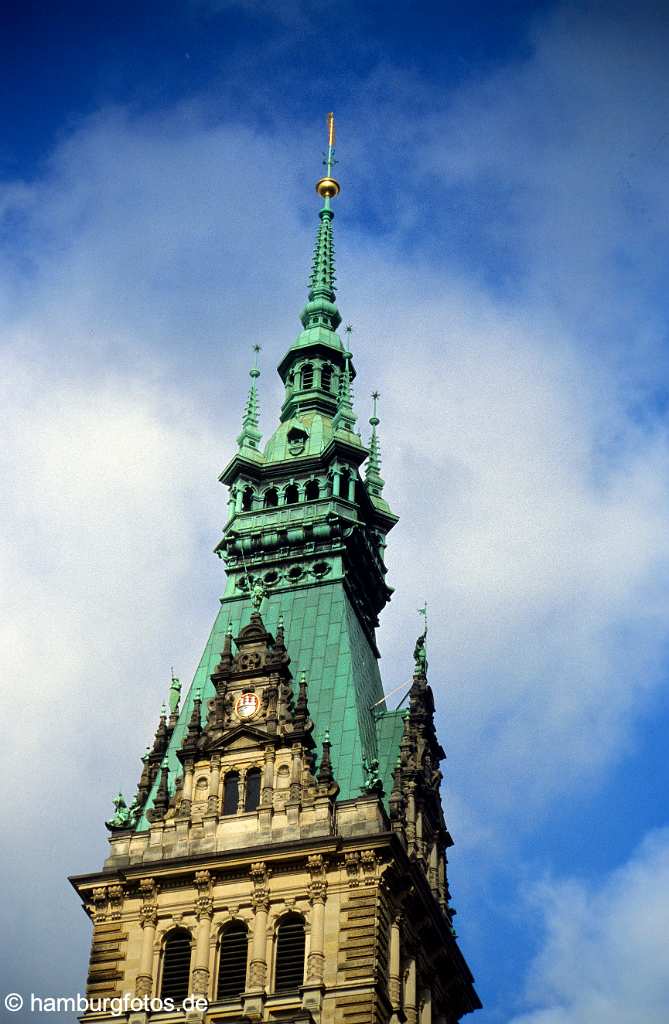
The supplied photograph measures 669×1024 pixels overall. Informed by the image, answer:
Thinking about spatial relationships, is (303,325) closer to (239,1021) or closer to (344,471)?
(344,471)

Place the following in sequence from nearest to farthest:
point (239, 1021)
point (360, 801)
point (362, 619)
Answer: point (239, 1021)
point (360, 801)
point (362, 619)

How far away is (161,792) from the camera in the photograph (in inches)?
3041

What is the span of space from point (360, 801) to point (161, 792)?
23.0 ft

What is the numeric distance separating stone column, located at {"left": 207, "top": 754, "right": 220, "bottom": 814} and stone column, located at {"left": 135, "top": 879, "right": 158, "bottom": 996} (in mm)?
3184

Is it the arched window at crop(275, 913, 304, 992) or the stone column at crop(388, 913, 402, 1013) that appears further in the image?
the stone column at crop(388, 913, 402, 1013)

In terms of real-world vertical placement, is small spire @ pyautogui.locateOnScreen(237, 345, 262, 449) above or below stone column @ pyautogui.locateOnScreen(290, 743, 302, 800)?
above

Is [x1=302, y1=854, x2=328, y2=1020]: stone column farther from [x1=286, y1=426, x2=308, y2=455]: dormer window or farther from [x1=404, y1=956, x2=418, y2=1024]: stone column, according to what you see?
[x1=286, y1=426, x2=308, y2=455]: dormer window

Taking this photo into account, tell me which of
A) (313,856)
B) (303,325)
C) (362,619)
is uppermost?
(303,325)

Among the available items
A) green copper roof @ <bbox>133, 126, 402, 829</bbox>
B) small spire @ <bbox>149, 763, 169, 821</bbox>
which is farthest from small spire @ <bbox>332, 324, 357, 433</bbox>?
small spire @ <bbox>149, 763, 169, 821</bbox>

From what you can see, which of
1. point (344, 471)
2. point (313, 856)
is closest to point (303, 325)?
point (344, 471)

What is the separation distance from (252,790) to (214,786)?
128 centimetres

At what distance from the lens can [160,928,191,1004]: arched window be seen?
72.6 m

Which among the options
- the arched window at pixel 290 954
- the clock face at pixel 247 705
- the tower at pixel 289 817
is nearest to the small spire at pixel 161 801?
the tower at pixel 289 817

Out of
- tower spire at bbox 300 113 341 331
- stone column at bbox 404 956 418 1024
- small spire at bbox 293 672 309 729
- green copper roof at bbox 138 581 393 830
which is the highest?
tower spire at bbox 300 113 341 331
